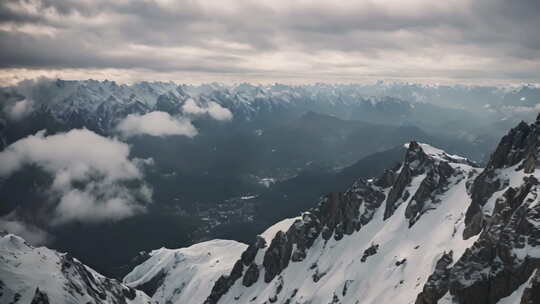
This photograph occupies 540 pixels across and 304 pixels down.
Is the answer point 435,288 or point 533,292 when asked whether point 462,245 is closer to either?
point 435,288

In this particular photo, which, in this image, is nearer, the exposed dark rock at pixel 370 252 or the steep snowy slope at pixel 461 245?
the steep snowy slope at pixel 461 245

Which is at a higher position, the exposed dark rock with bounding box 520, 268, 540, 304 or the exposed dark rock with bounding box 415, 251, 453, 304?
the exposed dark rock with bounding box 520, 268, 540, 304

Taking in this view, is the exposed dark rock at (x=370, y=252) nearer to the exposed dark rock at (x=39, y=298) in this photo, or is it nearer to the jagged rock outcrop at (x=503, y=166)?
the jagged rock outcrop at (x=503, y=166)

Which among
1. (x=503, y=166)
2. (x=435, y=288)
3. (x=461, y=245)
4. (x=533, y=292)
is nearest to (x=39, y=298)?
(x=435, y=288)

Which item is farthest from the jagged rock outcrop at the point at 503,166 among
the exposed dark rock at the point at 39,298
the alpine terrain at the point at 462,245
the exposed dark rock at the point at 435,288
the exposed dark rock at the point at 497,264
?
the exposed dark rock at the point at 39,298

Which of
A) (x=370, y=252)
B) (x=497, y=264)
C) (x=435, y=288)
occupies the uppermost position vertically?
(x=497, y=264)

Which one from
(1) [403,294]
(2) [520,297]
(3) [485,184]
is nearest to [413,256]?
(1) [403,294]

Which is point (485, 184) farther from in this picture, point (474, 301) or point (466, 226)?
point (474, 301)

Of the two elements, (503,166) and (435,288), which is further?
(503,166)

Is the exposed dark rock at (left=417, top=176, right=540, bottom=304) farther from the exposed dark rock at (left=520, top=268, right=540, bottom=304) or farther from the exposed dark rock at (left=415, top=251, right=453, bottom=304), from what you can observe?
the exposed dark rock at (left=520, top=268, right=540, bottom=304)

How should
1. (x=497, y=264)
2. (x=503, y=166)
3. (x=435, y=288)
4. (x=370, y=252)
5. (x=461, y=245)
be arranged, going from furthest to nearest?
(x=370, y=252)
(x=503, y=166)
(x=461, y=245)
(x=435, y=288)
(x=497, y=264)

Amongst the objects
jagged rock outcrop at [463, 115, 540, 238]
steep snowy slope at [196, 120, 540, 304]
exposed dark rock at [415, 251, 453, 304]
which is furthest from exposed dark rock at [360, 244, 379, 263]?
exposed dark rock at [415, 251, 453, 304]
